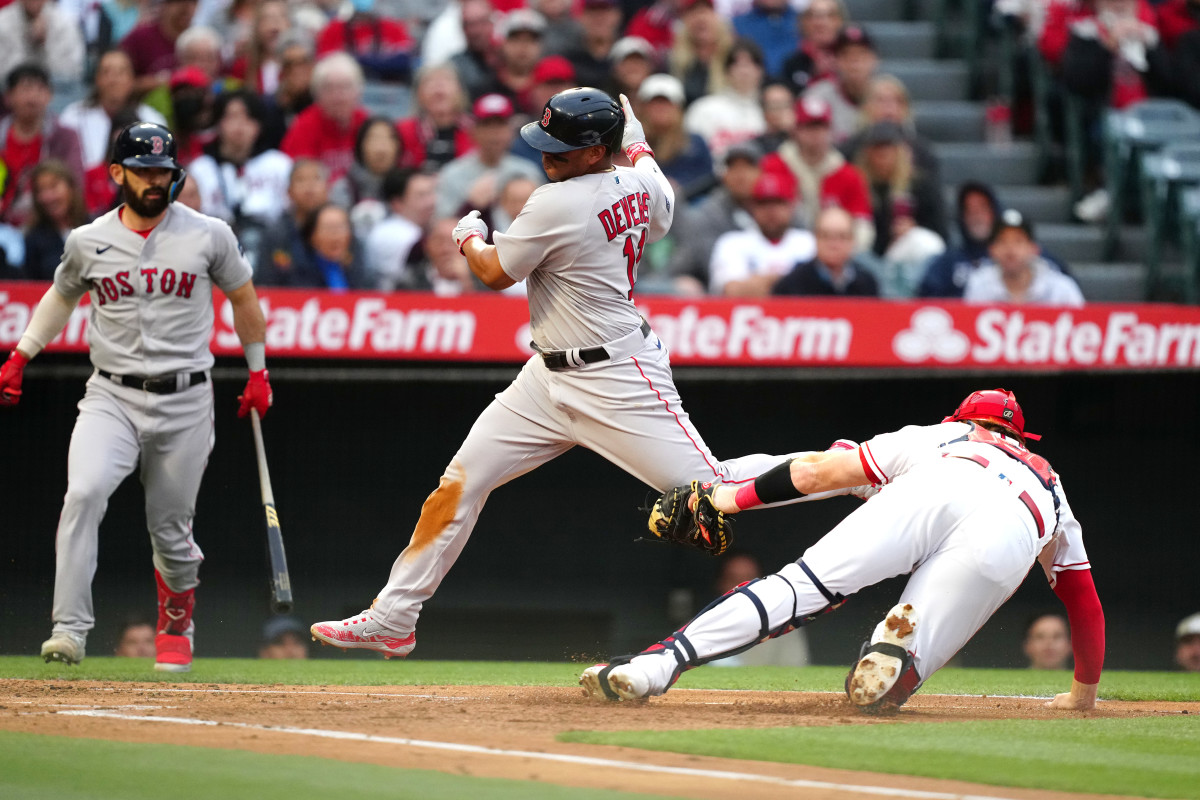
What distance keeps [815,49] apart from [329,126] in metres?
3.55

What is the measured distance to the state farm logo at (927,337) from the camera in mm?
7832

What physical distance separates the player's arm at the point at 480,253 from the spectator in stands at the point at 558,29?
5929 mm

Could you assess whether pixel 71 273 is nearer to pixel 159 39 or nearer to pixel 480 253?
pixel 480 253

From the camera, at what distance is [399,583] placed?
513 centimetres

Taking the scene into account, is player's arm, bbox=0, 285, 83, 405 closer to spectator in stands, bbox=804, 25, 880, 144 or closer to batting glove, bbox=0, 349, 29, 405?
batting glove, bbox=0, 349, 29, 405

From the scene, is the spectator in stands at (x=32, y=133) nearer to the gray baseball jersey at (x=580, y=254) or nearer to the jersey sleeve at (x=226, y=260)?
the jersey sleeve at (x=226, y=260)

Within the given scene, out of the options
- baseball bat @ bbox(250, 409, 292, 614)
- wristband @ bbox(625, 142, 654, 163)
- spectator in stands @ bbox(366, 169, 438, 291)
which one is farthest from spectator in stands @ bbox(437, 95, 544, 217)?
wristband @ bbox(625, 142, 654, 163)

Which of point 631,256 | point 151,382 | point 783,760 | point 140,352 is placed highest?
point 631,256

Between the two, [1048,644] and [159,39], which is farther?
[159,39]

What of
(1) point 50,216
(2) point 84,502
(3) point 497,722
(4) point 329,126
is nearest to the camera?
(3) point 497,722

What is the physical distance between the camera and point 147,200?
18.9 ft

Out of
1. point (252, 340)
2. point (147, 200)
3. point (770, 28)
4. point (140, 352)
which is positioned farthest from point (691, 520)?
point (770, 28)

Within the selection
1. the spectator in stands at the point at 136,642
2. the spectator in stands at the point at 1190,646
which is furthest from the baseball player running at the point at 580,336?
the spectator in stands at the point at 1190,646

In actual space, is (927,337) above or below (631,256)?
below
